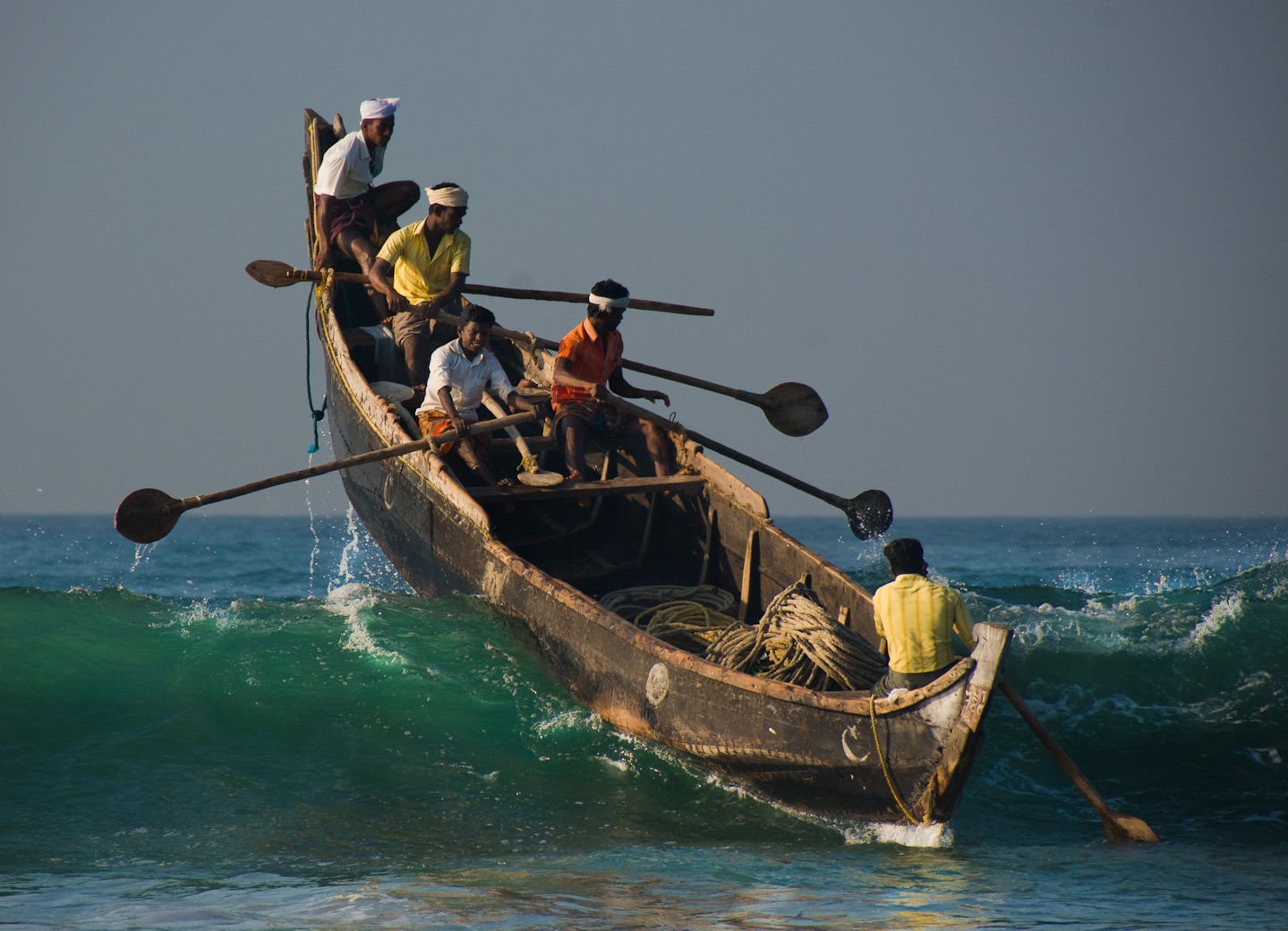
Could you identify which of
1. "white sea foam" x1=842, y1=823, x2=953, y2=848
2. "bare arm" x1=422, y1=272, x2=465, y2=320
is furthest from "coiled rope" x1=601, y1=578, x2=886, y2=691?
"bare arm" x1=422, y1=272, x2=465, y2=320

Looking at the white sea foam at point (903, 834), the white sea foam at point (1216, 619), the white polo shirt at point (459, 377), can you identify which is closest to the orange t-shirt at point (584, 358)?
the white polo shirt at point (459, 377)

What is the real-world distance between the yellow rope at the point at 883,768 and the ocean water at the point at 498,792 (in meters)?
0.18

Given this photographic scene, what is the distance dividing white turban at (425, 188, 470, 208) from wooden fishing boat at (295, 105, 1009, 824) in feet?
4.04

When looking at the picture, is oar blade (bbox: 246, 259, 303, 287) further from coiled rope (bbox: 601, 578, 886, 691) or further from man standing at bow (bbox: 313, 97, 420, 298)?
coiled rope (bbox: 601, 578, 886, 691)

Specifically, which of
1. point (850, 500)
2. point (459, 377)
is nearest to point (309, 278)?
point (459, 377)

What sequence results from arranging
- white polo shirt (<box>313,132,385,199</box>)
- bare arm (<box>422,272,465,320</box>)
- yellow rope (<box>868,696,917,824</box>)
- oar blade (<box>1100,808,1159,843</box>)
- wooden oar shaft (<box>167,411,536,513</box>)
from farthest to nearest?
white polo shirt (<box>313,132,385,199</box>) → bare arm (<box>422,272,465,320</box>) → wooden oar shaft (<box>167,411,536,513</box>) → oar blade (<box>1100,808,1159,843</box>) → yellow rope (<box>868,696,917,824</box>)

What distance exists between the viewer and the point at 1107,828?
5.81 meters

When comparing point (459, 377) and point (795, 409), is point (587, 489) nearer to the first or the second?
point (459, 377)

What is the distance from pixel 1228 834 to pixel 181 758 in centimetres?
546

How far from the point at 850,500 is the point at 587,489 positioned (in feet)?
6.16

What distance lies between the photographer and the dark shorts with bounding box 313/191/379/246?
10266 millimetres

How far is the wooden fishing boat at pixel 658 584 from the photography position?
206 inches

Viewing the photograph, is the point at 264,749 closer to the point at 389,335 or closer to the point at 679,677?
the point at 679,677

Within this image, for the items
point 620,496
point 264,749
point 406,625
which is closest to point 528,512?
point 620,496
